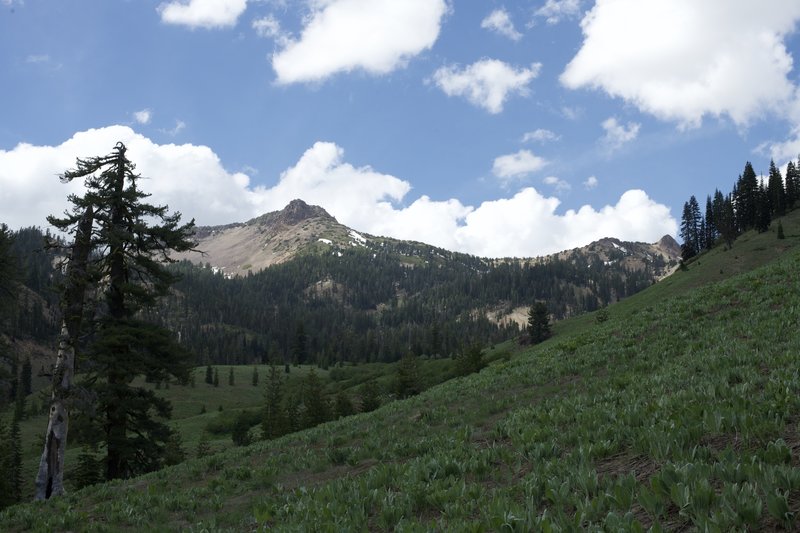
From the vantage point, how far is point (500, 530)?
5402mm

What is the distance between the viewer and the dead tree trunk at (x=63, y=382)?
1878 cm

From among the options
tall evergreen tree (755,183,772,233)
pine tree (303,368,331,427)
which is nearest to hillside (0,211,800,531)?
pine tree (303,368,331,427)

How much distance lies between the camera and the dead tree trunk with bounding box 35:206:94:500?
18.8 m

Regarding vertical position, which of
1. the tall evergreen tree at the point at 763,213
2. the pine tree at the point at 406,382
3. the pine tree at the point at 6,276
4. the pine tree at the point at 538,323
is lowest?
the pine tree at the point at 406,382

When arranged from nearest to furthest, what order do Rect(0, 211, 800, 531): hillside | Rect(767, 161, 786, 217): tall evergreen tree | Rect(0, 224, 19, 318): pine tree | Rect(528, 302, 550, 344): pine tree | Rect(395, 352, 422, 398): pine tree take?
Rect(0, 211, 800, 531): hillside, Rect(0, 224, 19, 318): pine tree, Rect(395, 352, 422, 398): pine tree, Rect(528, 302, 550, 344): pine tree, Rect(767, 161, 786, 217): tall evergreen tree

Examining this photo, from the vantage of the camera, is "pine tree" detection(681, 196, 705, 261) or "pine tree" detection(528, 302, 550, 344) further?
"pine tree" detection(681, 196, 705, 261)

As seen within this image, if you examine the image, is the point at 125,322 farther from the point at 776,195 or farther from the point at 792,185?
the point at 792,185

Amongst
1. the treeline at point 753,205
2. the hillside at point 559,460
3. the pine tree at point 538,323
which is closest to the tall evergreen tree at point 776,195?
the treeline at point 753,205

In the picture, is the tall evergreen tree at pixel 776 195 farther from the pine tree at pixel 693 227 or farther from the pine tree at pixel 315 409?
the pine tree at pixel 315 409

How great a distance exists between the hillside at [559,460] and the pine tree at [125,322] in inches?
335

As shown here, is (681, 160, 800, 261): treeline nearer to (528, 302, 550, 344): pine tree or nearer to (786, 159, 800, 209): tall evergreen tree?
(786, 159, 800, 209): tall evergreen tree

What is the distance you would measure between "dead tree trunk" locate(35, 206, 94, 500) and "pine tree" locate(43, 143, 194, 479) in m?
2.74

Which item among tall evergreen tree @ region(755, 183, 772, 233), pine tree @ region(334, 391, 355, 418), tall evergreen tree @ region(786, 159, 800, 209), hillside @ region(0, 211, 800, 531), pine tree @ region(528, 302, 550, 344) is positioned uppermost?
tall evergreen tree @ region(786, 159, 800, 209)

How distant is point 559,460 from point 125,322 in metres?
23.6
